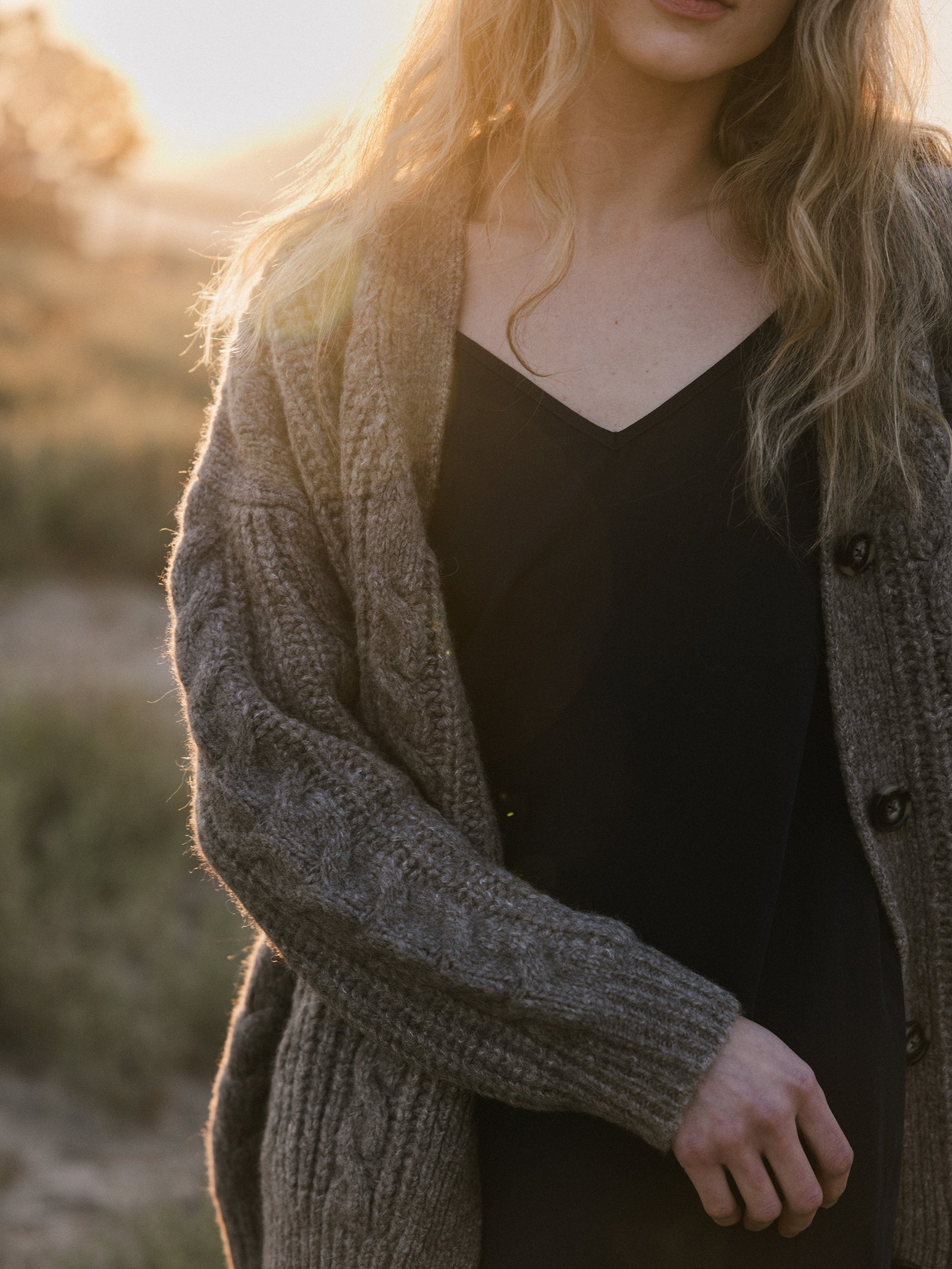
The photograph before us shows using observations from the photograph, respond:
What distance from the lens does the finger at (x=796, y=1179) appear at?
1121 mm

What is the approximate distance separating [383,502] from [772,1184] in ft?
2.84

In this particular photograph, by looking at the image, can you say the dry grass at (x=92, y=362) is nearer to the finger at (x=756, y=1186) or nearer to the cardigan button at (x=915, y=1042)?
the cardigan button at (x=915, y=1042)

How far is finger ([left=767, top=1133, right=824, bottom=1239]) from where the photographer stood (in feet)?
3.68

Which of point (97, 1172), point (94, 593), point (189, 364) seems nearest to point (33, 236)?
point (189, 364)

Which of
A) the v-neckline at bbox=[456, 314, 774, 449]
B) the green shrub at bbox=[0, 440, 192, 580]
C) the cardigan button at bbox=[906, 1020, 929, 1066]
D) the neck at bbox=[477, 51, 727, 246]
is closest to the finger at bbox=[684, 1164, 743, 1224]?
the cardigan button at bbox=[906, 1020, 929, 1066]

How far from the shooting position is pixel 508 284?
1419 mm

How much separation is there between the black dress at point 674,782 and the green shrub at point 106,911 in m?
1.77

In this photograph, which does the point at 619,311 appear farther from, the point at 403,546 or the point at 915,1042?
the point at 915,1042

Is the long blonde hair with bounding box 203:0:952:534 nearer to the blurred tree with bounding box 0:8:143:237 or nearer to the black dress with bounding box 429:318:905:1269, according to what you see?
the black dress with bounding box 429:318:905:1269

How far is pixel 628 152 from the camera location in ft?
4.73

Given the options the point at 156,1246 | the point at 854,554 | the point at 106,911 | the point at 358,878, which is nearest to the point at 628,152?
the point at 854,554

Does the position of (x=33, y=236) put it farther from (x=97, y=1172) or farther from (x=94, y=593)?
(x=97, y=1172)

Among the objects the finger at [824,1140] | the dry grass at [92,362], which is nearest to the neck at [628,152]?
the finger at [824,1140]

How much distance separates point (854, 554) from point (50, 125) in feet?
78.6
